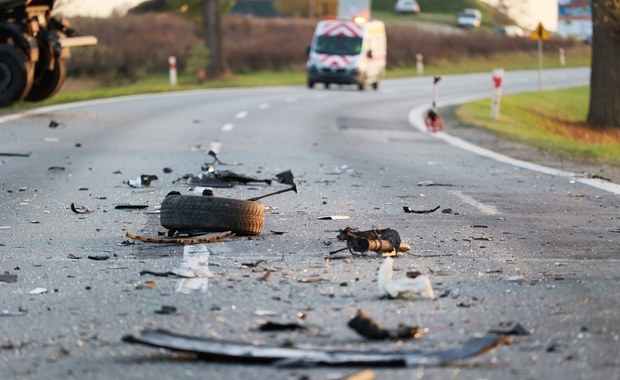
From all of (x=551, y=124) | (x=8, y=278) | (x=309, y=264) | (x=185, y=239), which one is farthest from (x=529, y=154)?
(x=551, y=124)

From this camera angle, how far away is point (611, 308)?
6.71 meters

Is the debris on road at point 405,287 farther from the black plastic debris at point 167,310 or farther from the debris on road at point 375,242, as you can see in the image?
the debris on road at point 375,242

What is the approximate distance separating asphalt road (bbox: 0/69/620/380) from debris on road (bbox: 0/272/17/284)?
0.04 meters

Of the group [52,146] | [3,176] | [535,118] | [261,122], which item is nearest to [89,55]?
[535,118]

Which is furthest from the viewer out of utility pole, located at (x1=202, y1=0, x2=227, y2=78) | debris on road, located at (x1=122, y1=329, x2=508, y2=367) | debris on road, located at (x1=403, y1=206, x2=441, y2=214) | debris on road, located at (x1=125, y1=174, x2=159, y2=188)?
utility pole, located at (x1=202, y1=0, x2=227, y2=78)

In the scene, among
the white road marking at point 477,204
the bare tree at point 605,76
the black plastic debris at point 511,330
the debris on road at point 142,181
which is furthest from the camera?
the bare tree at point 605,76

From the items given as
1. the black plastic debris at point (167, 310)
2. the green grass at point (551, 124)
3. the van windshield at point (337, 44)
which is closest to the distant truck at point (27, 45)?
the green grass at point (551, 124)

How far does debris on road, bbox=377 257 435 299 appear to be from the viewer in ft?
22.6

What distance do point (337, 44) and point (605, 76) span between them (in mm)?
16420

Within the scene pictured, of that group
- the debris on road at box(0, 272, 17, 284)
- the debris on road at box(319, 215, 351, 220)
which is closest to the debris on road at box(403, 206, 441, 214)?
the debris on road at box(319, 215, 351, 220)

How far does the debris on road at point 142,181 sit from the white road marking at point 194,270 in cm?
456

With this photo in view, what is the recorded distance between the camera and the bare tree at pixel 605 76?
1190 inches

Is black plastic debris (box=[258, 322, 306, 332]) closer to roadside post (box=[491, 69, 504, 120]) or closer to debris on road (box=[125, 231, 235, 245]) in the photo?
debris on road (box=[125, 231, 235, 245])

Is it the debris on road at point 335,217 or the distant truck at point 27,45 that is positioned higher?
the debris on road at point 335,217
